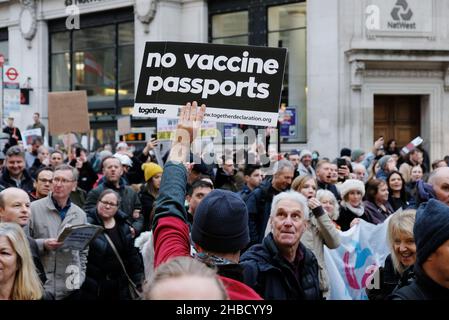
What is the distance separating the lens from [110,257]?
6.31 metres

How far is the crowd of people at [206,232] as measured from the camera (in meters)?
2.92

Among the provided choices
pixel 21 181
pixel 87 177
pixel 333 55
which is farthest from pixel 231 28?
pixel 21 181

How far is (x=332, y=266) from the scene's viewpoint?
254 inches

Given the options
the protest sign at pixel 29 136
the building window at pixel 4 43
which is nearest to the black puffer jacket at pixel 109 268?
the protest sign at pixel 29 136

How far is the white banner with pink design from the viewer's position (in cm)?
656

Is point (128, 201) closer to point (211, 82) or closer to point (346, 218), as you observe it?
point (346, 218)

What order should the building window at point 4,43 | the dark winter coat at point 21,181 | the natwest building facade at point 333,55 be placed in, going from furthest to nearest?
the building window at point 4,43 → the natwest building facade at point 333,55 → the dark winter coat at point 21,181

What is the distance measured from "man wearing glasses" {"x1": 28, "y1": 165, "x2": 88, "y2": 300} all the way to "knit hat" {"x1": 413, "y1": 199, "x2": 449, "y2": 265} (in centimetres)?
296

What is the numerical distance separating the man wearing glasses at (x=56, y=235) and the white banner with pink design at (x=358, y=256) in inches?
94.2

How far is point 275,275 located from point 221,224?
1085 millimetres

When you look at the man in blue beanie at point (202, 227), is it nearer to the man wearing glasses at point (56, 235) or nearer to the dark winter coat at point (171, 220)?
the dark winter coat at point (171, 220)

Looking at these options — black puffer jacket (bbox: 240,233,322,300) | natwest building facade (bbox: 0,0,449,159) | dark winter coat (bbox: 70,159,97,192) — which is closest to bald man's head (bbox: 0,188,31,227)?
black puffer jacket (bbox: 240,233,322,300)

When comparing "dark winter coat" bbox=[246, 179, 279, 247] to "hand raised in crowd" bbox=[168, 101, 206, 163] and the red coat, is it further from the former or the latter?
the red coat
